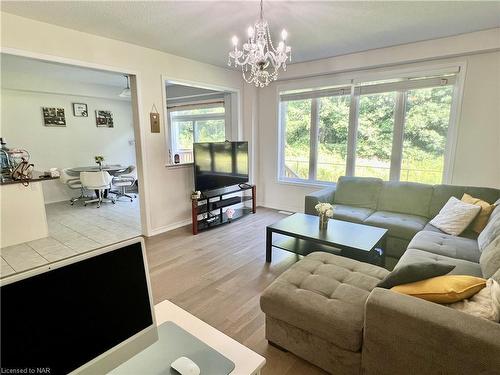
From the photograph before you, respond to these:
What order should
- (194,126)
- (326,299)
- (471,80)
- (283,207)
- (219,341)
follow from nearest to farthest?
(219,341), (326,299), (471,80), (283,207), (194,126)

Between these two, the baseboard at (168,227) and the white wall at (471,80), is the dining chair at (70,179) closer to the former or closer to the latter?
the baseboard at (168,227)

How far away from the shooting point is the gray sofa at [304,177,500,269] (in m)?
2.98

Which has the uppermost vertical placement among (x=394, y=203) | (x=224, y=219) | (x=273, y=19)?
(x=273, y=19)

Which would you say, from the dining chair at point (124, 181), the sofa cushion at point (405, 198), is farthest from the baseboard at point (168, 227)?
the sofa cushion at point (405, 198)

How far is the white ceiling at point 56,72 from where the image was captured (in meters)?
4.48

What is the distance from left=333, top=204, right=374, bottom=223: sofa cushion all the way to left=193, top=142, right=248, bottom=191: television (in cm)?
175

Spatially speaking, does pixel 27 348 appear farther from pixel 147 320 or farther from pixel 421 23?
pixel 421 23

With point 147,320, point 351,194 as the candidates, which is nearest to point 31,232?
point 147,320

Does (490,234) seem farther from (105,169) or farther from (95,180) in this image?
(105,169)

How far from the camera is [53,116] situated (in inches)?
224

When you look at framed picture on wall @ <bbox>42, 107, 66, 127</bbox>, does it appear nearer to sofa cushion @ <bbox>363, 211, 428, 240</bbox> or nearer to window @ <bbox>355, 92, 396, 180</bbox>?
window @ <bbox>355, 92, 396, 180</bbox>

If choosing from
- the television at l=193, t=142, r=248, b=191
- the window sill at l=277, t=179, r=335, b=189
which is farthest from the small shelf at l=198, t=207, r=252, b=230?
the window sill at l=277, t=179, r=335, b=189

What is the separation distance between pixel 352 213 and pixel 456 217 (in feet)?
3.44

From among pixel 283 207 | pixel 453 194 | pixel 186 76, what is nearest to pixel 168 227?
pixel 283 207
